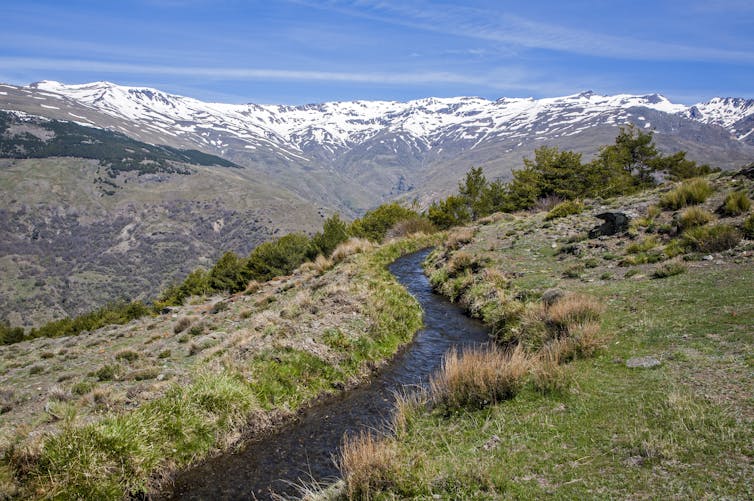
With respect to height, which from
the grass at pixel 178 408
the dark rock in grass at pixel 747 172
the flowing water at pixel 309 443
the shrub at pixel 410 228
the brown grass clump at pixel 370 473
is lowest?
the flowing water at pixel 309 443

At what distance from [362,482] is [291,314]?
12.9 m

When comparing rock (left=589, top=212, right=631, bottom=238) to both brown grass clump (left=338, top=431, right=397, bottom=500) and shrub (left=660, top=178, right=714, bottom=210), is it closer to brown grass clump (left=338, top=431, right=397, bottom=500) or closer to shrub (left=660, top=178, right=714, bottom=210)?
shrub (left=660, top=178, right=714, bottom=210)

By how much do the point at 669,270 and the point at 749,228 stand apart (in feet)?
Result: 14.4

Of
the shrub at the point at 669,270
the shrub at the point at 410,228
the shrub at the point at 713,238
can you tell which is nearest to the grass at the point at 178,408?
the shrub at the point at 669,270

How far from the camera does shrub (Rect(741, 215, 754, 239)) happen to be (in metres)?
17.4

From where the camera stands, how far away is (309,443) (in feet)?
36.4

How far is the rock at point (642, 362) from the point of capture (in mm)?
9689

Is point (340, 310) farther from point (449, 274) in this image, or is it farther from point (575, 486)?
point (575, 486)

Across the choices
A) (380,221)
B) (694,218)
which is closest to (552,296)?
(694,218)

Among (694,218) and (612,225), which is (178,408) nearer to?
(694,218)

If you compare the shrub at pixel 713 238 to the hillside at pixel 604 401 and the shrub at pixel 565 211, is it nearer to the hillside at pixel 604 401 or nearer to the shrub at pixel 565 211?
the hillside at pixel 604 401

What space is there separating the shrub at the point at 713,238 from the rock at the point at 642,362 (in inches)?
445

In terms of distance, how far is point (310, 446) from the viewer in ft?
35.9

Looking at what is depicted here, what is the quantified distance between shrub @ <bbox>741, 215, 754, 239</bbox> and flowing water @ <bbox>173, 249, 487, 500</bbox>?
1189 centimetres
